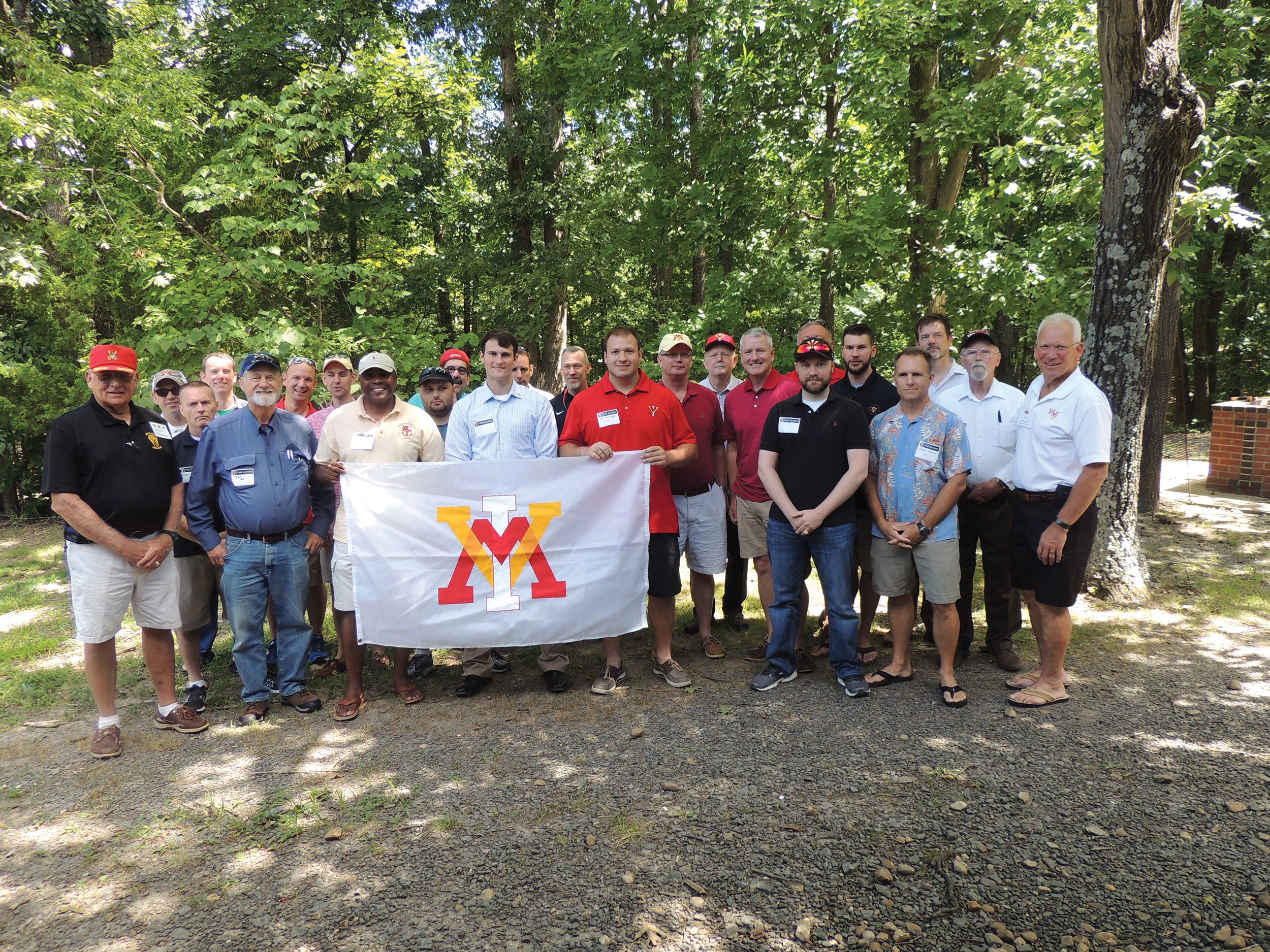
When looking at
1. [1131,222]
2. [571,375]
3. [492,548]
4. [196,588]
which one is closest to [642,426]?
[492,548]

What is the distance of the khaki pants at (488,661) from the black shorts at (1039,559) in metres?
2.86

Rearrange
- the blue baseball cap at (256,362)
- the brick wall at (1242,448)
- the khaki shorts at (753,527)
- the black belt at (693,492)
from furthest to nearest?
the brick wall at (1242,448) < the khaki shorts at (753,527) < the black belt at (693,492) < the blue baseball cap at (256,362)

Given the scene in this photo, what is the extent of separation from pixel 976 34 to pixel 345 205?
9406mm

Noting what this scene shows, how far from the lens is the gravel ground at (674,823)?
2.68 m

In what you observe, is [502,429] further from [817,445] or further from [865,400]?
[865,400]

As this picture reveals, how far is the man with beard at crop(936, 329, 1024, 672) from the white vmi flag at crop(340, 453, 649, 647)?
7.08 ft

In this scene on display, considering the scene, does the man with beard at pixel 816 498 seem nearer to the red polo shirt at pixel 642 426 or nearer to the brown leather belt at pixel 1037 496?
the red polo shirt at pixel 642 426

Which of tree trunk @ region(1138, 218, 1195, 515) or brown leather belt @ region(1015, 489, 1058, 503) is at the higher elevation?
tree trunk @ region(1138, 218, 1195, 515)

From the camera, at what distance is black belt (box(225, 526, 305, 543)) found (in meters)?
4.45

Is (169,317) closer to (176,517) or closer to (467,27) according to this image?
(176,517)

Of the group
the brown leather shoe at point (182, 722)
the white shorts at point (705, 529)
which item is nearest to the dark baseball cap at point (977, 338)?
the white shorts at point (705, 529)

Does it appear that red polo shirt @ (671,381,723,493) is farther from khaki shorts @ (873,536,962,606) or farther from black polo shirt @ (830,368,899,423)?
khaki shorts @ (873,536,962,606)

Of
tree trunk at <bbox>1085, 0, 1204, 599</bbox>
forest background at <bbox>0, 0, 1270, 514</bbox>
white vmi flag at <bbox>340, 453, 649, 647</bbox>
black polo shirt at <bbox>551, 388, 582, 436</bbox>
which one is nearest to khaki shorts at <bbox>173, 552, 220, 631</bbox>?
white vmi flag at <bbox>340, 453, 649, 647</bbox>

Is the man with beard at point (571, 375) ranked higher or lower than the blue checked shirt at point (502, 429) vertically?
higher
